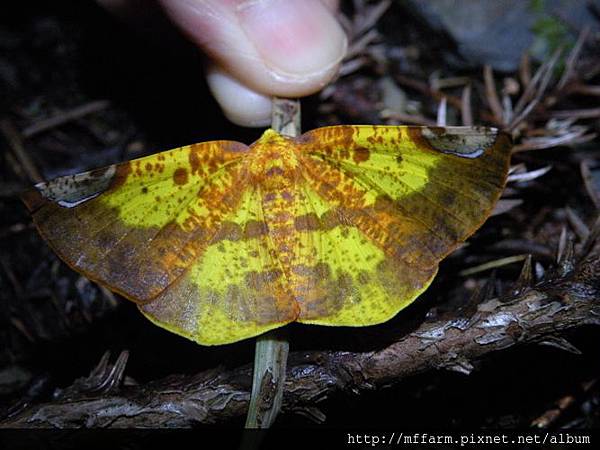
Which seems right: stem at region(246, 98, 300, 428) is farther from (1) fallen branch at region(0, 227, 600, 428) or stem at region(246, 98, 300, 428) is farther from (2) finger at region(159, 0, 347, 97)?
(2) finger at region(159, 0, 347, 97)

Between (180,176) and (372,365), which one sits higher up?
(180,176)

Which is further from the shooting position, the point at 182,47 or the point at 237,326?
the point at 182,47

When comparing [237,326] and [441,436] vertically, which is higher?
[237,326]

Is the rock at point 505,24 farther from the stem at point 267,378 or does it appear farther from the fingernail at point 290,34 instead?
the stem at point 267,378

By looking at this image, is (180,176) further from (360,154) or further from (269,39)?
(269,39)

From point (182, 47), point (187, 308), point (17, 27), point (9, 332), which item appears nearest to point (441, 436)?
point (187, 308)

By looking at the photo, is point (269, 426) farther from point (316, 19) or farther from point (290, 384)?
point (316, 19)

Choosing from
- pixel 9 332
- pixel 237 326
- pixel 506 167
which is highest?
pixel 506 167

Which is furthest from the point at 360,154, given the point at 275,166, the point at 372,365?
the point at 372,365
